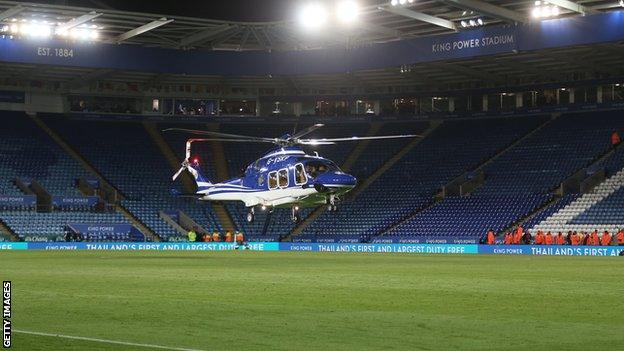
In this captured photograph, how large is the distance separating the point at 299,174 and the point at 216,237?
1071 inches

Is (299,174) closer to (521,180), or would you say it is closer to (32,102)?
(521,180)

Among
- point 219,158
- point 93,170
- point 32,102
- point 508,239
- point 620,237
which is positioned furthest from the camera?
point 219,158

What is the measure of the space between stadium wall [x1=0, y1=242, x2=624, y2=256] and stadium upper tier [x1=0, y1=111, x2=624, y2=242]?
8.23ft

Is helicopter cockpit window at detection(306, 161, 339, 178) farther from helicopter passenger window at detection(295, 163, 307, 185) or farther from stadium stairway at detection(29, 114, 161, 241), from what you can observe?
stadium stairway at detection(29, 114, 161, 241)

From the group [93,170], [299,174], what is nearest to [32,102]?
[93,170]

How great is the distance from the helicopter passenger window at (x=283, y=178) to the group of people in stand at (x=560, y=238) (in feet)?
64.4

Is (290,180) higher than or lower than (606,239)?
higher

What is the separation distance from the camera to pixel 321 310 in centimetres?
1925

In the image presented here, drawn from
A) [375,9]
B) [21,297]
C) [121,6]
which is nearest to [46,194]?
[121,6]

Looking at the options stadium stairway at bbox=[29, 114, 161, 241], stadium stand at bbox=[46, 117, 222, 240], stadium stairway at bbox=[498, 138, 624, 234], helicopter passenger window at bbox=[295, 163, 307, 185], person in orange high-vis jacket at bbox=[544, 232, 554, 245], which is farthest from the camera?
stadium stand at bbox=[46, 117, 222, 240]

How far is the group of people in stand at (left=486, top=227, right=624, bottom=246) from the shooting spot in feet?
186

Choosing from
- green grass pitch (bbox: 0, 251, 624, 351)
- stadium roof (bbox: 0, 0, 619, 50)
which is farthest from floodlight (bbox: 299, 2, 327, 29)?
green grass pitch (bbox: 0, 251, 624, 351)

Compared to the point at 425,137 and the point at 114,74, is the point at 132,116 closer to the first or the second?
the point at 114,74

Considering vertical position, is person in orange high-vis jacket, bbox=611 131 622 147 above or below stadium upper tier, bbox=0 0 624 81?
below
